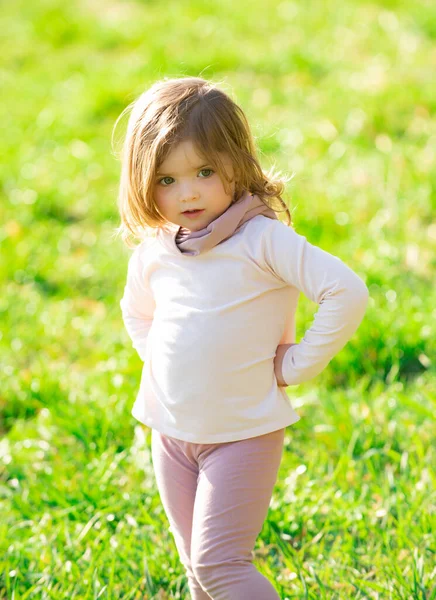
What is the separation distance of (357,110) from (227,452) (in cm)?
342

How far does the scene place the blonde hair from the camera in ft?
6.29

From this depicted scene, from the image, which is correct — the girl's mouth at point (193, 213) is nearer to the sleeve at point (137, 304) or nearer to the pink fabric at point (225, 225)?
the pink fabric at point (225, 225)

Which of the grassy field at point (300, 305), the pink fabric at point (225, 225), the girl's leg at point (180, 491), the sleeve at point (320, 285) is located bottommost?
the grassy field at point (300, 305)

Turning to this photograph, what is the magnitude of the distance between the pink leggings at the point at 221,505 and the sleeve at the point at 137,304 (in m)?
0.32

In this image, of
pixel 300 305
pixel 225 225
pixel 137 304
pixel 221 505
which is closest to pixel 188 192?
pixel 225 225

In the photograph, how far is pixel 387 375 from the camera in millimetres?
3180

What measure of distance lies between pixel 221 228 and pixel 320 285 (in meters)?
0.26

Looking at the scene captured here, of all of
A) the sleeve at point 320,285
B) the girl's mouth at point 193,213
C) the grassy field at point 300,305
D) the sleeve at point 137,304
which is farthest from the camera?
the grassy field at point 300,305

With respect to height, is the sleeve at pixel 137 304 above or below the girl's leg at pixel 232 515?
above

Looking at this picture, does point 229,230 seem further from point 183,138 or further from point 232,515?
point 232,515

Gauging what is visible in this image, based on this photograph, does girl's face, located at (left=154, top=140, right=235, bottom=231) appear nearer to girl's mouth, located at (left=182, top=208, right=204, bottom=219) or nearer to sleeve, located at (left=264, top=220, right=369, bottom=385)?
girl's mouth, located at (left=182, top=208, right=204, bottom=219)

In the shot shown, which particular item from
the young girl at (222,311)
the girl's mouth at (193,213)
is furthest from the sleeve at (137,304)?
the girl's mouth at (193,213)

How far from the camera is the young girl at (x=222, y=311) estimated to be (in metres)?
1.90

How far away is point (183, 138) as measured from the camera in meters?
1.91
